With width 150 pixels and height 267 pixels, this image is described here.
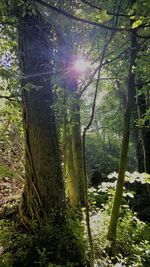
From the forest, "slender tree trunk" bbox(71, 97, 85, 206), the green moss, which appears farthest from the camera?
"slender tree trunk" bbox(71, 97, 85, 206)

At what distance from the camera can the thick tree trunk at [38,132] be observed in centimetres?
330

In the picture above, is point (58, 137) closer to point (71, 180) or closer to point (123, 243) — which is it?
point (71, 180)

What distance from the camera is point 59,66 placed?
4203 millimetres

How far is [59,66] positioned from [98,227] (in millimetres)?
2511

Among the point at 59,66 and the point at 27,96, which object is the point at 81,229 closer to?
the point at 27,96

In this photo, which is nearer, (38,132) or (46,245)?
(46,245)

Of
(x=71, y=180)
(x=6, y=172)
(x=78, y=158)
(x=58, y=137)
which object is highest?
(x=58, y=137)

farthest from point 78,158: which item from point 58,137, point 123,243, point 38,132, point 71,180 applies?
point 123,243

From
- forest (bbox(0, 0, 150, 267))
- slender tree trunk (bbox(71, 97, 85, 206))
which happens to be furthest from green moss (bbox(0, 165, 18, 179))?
slender tree trunk (bbox(71, 97, 85, 206))

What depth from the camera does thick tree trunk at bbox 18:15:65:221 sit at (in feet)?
10.8

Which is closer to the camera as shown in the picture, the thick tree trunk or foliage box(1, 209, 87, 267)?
foliage box(1, 209, 87, 267)

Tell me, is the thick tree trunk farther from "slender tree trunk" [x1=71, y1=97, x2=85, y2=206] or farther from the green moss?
"slender tree trunk" [x1=71, y1=97, x2=85, y2=206]

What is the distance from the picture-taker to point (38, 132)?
3383 mm

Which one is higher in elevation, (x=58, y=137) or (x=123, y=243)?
(x=58, y=137)
